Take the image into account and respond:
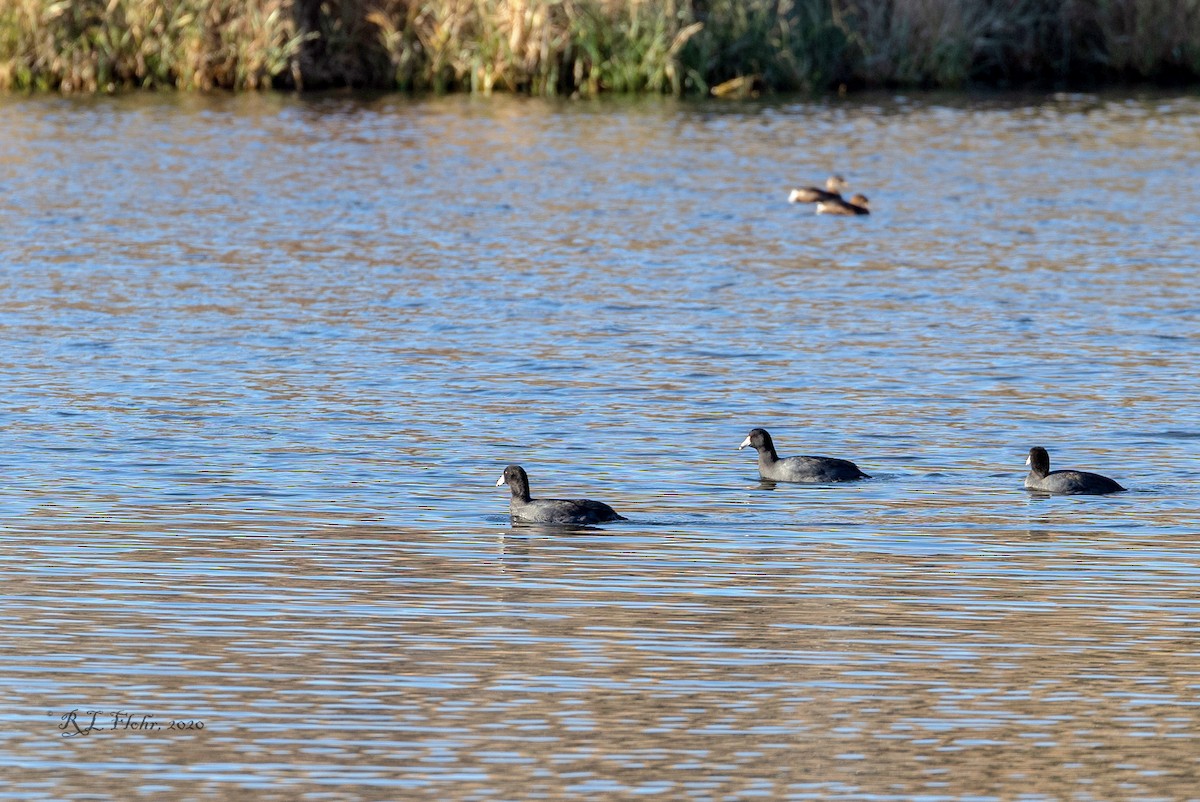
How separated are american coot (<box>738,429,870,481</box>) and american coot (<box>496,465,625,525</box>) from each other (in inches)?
65.0

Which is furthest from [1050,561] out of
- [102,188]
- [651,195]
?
[102,188]

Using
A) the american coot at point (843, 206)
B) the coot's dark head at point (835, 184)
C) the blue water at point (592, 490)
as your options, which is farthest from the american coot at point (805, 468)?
the coot's dark head at point (835, 184)

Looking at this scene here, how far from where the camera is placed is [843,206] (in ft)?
99.2

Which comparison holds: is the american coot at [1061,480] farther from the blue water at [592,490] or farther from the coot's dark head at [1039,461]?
the blue water at [592,490]

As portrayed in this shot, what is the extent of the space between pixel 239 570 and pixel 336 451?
12.0 feet

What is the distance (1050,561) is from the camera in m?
12.6

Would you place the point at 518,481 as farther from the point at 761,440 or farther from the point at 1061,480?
the point at 1061,480

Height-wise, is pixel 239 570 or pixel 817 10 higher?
pixel 817 10

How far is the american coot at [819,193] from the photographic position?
30.6m

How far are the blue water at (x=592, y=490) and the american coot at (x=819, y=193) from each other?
12.0 inches

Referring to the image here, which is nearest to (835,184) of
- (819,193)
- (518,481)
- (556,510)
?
(819,193)

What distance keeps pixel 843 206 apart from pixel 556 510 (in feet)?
57.9

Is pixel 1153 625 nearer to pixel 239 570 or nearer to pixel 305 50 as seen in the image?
pixel 239 570

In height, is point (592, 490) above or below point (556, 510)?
below
